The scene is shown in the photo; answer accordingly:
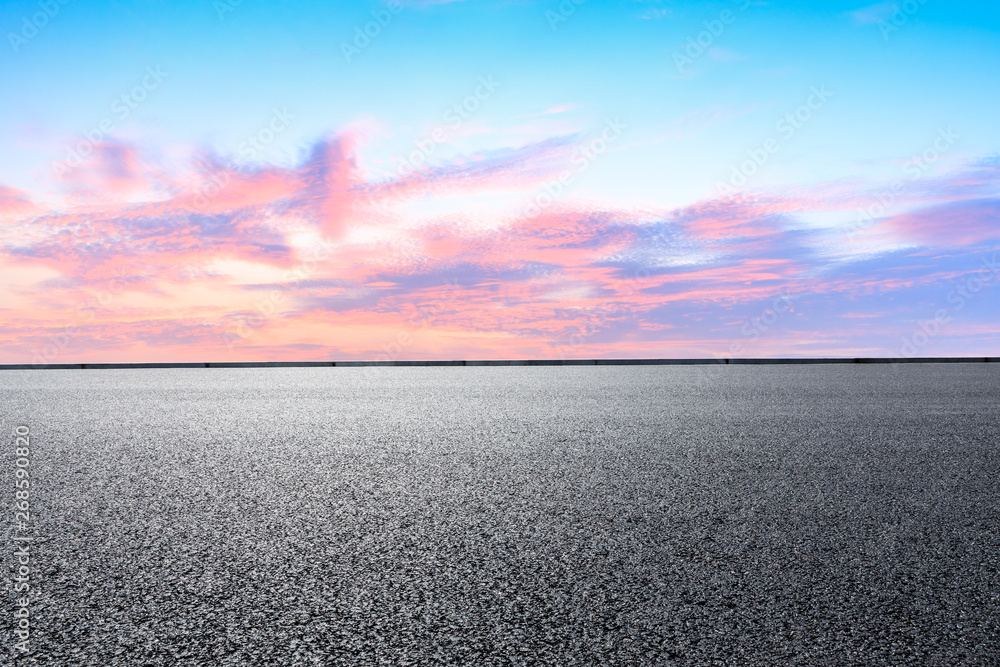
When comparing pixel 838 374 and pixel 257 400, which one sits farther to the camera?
pixel 838 374

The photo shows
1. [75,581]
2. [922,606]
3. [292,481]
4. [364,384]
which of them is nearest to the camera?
[922,606]

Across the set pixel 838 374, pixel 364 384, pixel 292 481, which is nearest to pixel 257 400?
pixel 364 384

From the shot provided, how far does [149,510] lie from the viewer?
14.6ft

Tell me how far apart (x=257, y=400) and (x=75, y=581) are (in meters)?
9.09

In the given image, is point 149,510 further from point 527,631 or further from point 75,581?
point 527,631

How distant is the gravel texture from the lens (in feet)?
8.35

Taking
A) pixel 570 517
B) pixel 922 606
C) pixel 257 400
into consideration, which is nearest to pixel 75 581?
pixel 570 517

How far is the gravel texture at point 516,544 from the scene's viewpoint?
A: 2.54 metres

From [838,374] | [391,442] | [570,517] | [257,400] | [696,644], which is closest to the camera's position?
[696,644]

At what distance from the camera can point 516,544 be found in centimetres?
362

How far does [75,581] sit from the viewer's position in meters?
3.18

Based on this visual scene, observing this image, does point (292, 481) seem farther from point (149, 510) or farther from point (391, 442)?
point (391, 442)

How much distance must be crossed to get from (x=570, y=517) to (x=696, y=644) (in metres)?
1.68

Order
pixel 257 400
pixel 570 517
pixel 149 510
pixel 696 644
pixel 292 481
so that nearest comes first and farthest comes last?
pixel 696 644 < pixel 570 517 < pixel 149 510 < pixel 292 481 < pixel 257 400
